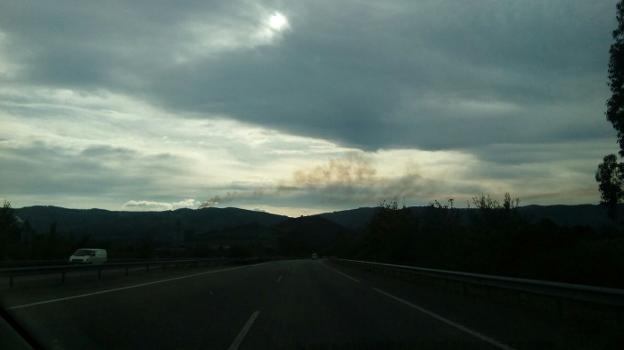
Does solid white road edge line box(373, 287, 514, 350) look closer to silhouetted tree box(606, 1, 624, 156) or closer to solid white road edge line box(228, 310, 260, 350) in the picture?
solid white road edge line box(228, 310, 260, 350)

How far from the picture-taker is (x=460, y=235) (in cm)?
3872

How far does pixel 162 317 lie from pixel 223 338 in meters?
3.30

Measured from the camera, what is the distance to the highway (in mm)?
9555

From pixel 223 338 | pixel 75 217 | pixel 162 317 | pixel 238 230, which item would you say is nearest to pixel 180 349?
pixel 223 338

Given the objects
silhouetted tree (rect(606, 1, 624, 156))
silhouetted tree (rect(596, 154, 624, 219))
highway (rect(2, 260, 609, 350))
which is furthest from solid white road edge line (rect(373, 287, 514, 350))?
silhouetted tree (rect(596, 154, 624, 219))

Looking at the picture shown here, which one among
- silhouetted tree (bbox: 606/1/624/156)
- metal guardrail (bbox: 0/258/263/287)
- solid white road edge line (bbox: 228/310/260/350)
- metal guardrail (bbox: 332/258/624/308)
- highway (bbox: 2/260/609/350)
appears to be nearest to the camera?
solid white road edge line (bbox: 228/310/260/350)

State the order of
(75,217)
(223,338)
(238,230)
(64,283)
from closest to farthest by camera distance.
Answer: (223,338), (64,283), (75,217), (238,230)

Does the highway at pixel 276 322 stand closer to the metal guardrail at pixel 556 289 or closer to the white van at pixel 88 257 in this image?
the metal guardrail at pixel 556 289

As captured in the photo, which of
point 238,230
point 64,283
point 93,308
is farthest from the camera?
point 238,230

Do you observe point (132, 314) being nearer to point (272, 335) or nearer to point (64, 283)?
point (272, 335)

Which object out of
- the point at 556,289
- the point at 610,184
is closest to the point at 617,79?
the point at 610,184

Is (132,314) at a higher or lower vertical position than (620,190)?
lower

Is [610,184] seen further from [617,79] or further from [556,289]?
[556,289]

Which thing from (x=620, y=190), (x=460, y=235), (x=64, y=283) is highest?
(x=620, y=190)
